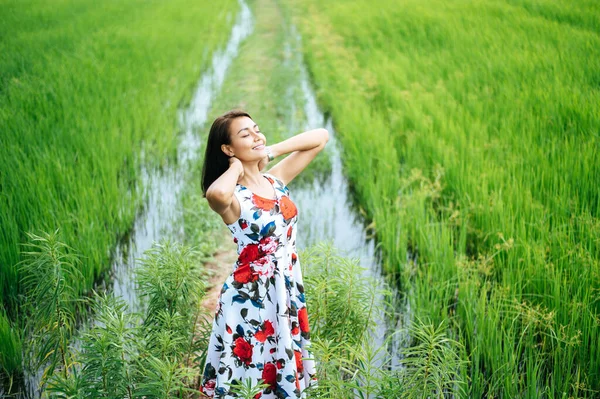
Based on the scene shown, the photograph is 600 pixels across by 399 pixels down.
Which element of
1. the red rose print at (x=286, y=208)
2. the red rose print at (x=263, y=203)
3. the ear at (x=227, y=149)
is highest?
the ear at (x=227, y=149)

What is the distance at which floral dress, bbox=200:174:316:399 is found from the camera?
1.89m

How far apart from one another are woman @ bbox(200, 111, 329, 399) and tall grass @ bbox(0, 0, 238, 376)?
3.45ft

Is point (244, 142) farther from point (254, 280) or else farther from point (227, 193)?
point (254, 280)

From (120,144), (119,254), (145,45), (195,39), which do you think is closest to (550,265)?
(119,254)

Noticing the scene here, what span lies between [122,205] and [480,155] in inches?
107

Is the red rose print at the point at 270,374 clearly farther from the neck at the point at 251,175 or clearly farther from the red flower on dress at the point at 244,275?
the neck at the point at 251,175

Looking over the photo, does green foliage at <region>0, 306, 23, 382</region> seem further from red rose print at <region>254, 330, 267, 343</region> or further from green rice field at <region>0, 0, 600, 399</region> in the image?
red rose print at <region>254, 330, 267, 343</region>

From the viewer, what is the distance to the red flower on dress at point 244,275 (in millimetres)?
1910

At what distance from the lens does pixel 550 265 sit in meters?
2.85

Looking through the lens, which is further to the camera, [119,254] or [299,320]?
[119,254]

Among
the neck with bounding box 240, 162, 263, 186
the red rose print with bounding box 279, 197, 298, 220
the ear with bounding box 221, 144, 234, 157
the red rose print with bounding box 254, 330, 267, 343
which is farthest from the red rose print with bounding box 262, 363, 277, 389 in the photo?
the ear with bounding box 221, 144, 234, 157

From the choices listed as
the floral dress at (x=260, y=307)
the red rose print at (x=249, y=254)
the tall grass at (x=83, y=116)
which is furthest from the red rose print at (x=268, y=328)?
the tall grass at (x=83, y=116)

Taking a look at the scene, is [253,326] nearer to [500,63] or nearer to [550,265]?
[550,265]

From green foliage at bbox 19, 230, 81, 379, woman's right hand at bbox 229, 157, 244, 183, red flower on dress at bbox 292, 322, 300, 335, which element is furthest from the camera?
green foliage at bbox 19, 230, 81, 379
